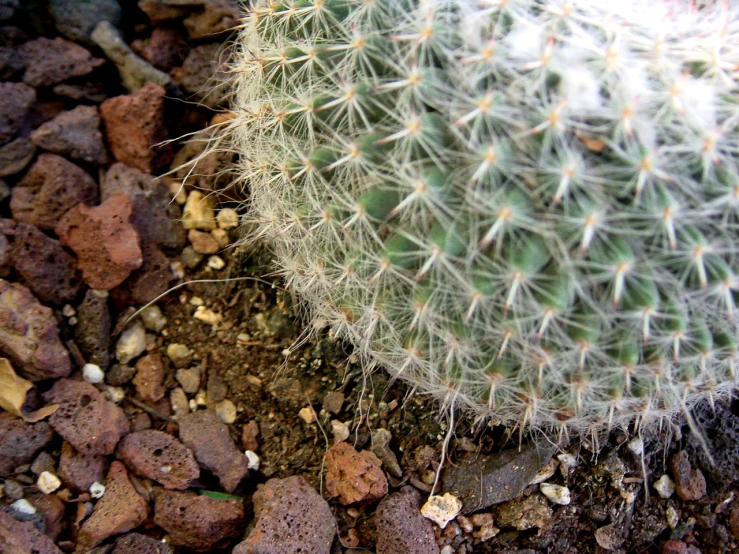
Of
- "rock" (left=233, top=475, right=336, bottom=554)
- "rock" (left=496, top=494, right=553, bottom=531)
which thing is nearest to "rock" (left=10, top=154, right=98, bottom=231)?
"rock" (left=233, top=475, right=336, bottom=554)

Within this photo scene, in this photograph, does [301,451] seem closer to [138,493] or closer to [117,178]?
[138,493]

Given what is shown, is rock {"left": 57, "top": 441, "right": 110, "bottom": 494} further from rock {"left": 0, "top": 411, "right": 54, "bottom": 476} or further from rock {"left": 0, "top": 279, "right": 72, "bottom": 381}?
rock {"left": 0, "top": 279, "right": 72, "bottom": 381}

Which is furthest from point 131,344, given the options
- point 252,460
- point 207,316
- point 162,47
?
point 162,47

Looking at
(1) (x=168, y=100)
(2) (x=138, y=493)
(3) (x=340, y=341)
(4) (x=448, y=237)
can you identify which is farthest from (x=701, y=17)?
(2) (x=138, y=493)

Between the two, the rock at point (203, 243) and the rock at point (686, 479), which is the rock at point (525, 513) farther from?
the rock at point (203, 243)

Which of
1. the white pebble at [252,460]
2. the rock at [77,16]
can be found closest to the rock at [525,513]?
the white pebble at [252,460]
